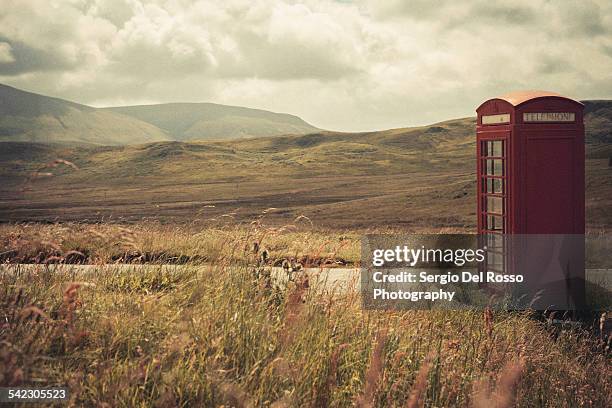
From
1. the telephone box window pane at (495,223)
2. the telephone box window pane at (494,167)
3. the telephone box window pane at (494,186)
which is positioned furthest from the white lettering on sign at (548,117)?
the telephone box window pane at (495,223)

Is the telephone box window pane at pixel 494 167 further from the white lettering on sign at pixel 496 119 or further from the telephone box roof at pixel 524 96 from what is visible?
the telephone box roof at pixel 524 96

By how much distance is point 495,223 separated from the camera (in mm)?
7992

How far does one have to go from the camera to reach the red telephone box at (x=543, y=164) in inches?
291

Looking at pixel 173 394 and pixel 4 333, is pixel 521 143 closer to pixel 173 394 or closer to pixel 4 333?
pixel 173 394

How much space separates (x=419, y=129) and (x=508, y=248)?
13894cm

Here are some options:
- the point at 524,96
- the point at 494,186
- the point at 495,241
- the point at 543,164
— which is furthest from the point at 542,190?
the point at 524,96

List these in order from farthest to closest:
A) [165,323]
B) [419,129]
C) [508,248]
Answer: [419,129] → [508,248] → [165,323]

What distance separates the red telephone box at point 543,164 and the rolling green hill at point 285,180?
518cm

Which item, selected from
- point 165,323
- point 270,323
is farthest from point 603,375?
point 165,323

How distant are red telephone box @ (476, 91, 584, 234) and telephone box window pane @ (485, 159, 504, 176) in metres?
0.12

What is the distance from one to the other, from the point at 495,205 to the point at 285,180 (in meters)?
77.2

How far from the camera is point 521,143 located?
7.38 metres

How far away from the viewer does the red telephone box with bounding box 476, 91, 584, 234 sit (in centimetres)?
739

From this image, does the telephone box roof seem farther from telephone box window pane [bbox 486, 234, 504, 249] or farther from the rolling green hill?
the rolling green hill
